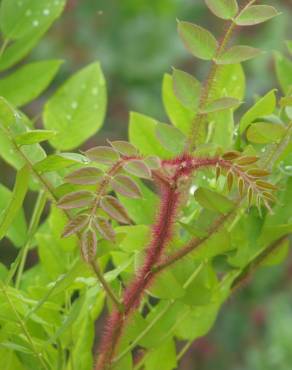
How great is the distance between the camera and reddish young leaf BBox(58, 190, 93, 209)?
2.12ft

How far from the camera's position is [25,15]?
3.16ft

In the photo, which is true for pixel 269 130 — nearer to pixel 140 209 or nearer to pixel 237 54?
pixel 237 54

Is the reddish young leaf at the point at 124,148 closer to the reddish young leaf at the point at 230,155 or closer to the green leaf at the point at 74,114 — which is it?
the reddish young leaf at the point at 230,155

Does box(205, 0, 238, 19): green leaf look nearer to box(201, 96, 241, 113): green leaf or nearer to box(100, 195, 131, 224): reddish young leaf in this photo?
box(201, 96, 241, 113): green leaf

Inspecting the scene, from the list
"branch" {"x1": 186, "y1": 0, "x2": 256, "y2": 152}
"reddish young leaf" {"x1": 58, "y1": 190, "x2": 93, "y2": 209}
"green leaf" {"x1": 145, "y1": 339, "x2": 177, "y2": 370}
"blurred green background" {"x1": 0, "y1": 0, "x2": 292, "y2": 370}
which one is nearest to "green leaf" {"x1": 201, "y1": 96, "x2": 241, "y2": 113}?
"branch" {"x1": 186, "y1": 0, "x2": 256, "y2": 152}

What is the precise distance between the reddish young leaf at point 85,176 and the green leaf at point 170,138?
8 centimetres

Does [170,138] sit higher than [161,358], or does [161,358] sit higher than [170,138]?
[170,138]

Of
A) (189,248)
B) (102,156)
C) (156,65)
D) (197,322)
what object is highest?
(102,156)

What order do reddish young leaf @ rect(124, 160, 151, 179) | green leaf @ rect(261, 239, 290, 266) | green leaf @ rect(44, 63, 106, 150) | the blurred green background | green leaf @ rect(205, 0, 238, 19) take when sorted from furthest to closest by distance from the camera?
the blurred green background, green leaf @ rect(44, 63, 106, 150), green leaf @ rect(261, 239, 290, 266), green leaf @ rect(205, 0, 238, 19), reddish young leaf @ rect(124, 160, 151, 179)

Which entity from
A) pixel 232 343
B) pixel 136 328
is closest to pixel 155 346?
pixel 136 328

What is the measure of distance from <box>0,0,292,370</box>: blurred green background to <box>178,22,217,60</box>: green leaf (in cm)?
205

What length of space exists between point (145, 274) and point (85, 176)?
3.5 inches

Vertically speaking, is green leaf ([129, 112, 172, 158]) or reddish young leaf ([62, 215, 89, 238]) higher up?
reddish young leaf ([62, 215, 89, 238])

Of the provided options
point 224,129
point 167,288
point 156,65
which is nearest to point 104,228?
point 167,288
